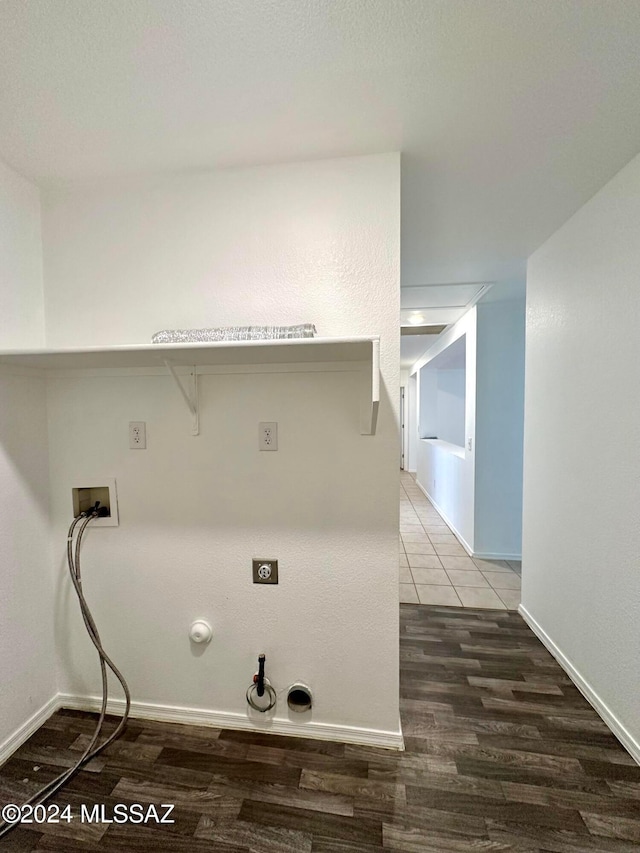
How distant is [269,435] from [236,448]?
155 millimetres

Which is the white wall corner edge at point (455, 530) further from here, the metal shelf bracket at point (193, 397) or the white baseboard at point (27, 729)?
the white baseboard at point (27, 729)

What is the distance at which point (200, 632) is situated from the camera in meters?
1.39

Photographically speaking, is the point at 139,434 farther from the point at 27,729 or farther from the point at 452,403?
the point at 452,403

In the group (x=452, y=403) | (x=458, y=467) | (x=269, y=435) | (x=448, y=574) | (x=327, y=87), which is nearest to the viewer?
(x=327, y=87)

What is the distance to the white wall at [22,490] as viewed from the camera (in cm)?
132

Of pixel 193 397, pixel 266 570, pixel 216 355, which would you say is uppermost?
pixel 216 355

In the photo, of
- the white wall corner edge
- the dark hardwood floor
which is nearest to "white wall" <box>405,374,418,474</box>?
the white wall corner edge

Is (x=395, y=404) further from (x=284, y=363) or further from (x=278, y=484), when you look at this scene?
(x=278, y=484)

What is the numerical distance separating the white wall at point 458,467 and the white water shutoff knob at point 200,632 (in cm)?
267

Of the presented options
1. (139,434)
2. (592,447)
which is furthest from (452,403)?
(139,434)

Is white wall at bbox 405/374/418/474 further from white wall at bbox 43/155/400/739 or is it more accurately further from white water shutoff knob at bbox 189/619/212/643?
white water shutoff knob at bbox 189/619/212/643

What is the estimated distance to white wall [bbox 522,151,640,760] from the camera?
4.44ft

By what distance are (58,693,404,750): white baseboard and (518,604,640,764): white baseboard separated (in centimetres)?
90

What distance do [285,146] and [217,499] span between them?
4.61ft
